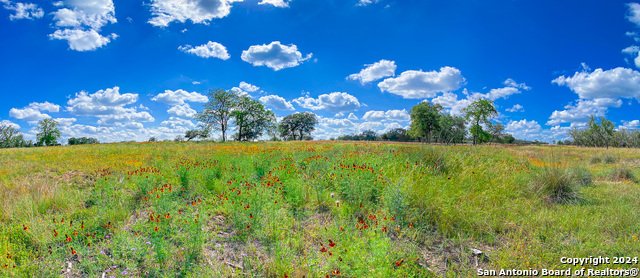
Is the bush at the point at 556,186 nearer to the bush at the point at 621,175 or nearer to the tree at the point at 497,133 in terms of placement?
the bush at the point at 621,175

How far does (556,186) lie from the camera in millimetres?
A: 7059

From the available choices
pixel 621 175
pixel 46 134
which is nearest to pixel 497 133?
pixel 621 175

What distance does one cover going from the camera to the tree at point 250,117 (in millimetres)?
48156

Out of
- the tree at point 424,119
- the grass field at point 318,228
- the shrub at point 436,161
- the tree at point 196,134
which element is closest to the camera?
the grass field at point 318,228

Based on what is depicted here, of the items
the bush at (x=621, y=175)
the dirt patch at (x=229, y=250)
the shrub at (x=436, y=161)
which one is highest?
the shrub at (x=436, y=161)

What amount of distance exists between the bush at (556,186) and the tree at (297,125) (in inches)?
2773

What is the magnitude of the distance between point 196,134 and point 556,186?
185ft

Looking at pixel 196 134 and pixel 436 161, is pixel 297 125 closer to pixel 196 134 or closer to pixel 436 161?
pixel 196 134

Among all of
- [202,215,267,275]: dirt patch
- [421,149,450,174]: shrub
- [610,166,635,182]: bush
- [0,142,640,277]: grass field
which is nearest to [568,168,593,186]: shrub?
[0,142,640,277]: grass field

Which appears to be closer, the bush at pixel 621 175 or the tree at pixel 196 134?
the bush at pixel 621 175

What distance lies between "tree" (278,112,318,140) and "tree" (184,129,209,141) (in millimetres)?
25524

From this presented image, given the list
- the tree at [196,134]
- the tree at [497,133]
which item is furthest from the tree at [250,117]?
the tree at [497,133]

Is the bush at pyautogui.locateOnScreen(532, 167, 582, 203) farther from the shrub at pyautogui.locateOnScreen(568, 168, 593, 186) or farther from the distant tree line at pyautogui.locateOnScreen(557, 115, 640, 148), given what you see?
the distant tree line at pyautogui.locateOnScreen(557, 115, 640, 148)

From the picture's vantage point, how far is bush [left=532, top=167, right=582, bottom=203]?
6719 mm
